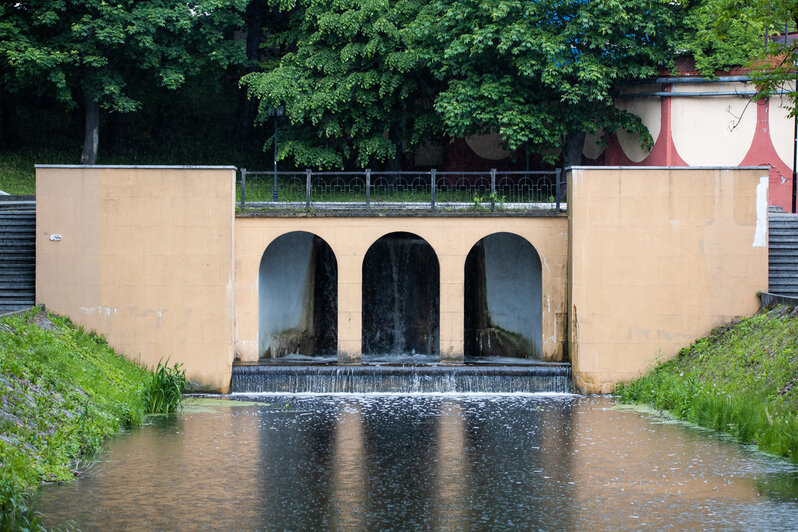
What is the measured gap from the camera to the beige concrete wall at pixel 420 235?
836 inches

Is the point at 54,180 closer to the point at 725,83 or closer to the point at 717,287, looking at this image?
the point at 717,287

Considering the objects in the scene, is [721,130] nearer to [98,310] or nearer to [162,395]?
[98,310]

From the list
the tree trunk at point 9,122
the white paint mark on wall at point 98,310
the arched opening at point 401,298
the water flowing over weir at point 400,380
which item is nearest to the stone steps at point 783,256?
the water flowing over weir at point 400,380

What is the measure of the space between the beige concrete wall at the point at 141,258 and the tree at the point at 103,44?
8.99 m

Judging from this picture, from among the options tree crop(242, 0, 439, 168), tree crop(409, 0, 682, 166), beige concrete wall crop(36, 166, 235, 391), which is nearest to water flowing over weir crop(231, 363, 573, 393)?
beige concrete wall crop(36, 166, 235, 391)

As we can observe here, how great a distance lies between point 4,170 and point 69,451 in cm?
1926

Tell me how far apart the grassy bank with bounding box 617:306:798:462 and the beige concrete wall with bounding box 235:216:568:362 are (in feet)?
8.79

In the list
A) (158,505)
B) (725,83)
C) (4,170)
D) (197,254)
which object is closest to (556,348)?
(197,254)

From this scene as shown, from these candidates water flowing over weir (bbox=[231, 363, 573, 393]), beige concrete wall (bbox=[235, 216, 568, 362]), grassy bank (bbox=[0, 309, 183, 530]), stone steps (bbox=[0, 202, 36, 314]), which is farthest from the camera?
beige concrete wall (bbox=[235, 216, 568, 362])

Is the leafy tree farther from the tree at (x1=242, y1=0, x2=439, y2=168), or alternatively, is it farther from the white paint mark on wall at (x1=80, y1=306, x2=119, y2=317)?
the white paint mark on wall at (x1=80, y1=306, x2=119, y2=317)

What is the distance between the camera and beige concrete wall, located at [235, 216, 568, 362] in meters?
21.2

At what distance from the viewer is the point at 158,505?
11352 millimetres

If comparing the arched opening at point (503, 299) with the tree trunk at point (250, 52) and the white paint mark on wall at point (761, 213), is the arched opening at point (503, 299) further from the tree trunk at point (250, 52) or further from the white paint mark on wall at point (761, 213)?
the tree trunk at point (250, 52)

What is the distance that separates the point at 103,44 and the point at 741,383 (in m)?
19.6
